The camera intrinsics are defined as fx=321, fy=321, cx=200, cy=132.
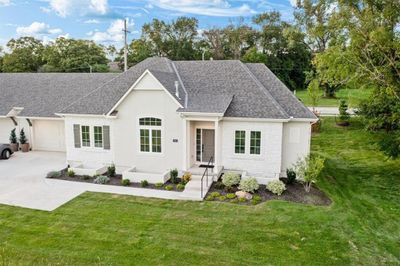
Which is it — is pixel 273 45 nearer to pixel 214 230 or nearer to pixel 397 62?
pixel 397 62

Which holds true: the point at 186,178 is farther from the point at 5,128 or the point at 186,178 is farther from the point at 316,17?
the point at 5,128

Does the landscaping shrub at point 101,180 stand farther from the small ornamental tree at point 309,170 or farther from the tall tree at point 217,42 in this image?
the tall tree at point 217,42

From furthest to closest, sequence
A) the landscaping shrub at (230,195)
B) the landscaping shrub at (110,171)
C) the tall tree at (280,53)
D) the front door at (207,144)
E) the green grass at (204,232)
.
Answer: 1. the tall tree at (280,53)
2. the front door at (207,144)
3. the landscaping shrub at (110,171)
4. the landscaping shrub at (230,195)
5. the green grass at (204,232)

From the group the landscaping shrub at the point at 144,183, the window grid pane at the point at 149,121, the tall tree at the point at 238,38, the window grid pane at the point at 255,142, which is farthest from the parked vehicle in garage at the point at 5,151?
the tall tree at the point at 238,38

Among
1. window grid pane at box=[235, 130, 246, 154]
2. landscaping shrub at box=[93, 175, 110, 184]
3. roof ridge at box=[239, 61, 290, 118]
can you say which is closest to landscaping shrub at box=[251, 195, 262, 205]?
window grid pane at box=[235, 130, 246, 154]

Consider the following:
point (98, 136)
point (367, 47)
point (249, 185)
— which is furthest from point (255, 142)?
point (98, 136)

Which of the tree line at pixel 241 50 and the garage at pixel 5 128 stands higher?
the tree line at pixel 241 50

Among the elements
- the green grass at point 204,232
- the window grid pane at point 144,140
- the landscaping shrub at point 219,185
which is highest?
the window grid pane at point 144,140
